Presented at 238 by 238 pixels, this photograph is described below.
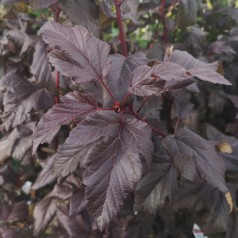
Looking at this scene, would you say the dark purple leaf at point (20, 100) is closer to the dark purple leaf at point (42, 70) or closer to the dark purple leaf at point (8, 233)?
the dark purple leaf at point (42, 70)

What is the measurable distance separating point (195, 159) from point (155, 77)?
0.98 ft

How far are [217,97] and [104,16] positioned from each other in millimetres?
877

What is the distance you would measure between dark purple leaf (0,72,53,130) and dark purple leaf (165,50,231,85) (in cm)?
55

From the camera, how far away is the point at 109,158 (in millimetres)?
931

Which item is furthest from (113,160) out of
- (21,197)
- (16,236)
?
(21,197)

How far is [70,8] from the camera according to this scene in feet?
4.13

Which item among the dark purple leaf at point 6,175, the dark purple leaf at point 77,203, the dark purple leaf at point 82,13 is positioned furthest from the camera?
the dark purple leaf at point 6,175

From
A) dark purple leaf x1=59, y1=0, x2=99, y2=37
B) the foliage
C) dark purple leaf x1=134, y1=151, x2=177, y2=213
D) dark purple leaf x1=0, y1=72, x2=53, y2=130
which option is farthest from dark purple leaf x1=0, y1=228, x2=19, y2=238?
dark purple leaf x1=59, y1=0, x2=99, y2=37

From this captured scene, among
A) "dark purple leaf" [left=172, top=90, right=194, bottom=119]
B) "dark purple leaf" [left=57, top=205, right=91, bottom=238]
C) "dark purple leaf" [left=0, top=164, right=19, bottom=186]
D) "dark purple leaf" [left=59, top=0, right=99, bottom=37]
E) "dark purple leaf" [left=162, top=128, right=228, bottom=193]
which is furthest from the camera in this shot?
"dark purple leaf" [left=0, top=164, right=19, bottom=186]

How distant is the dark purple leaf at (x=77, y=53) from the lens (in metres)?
0.98

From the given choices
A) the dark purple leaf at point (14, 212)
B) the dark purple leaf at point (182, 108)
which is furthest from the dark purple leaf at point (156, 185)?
the dark purple leaf at point (14, 212)

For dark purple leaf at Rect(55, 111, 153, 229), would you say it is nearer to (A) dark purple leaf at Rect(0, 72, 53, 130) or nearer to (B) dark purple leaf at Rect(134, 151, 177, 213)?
(B) dark purple leaf at Rect(134, 151, 177, 213)

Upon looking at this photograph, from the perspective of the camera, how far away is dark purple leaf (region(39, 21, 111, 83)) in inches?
38.8

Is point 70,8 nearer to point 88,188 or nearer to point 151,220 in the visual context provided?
point 88,188
